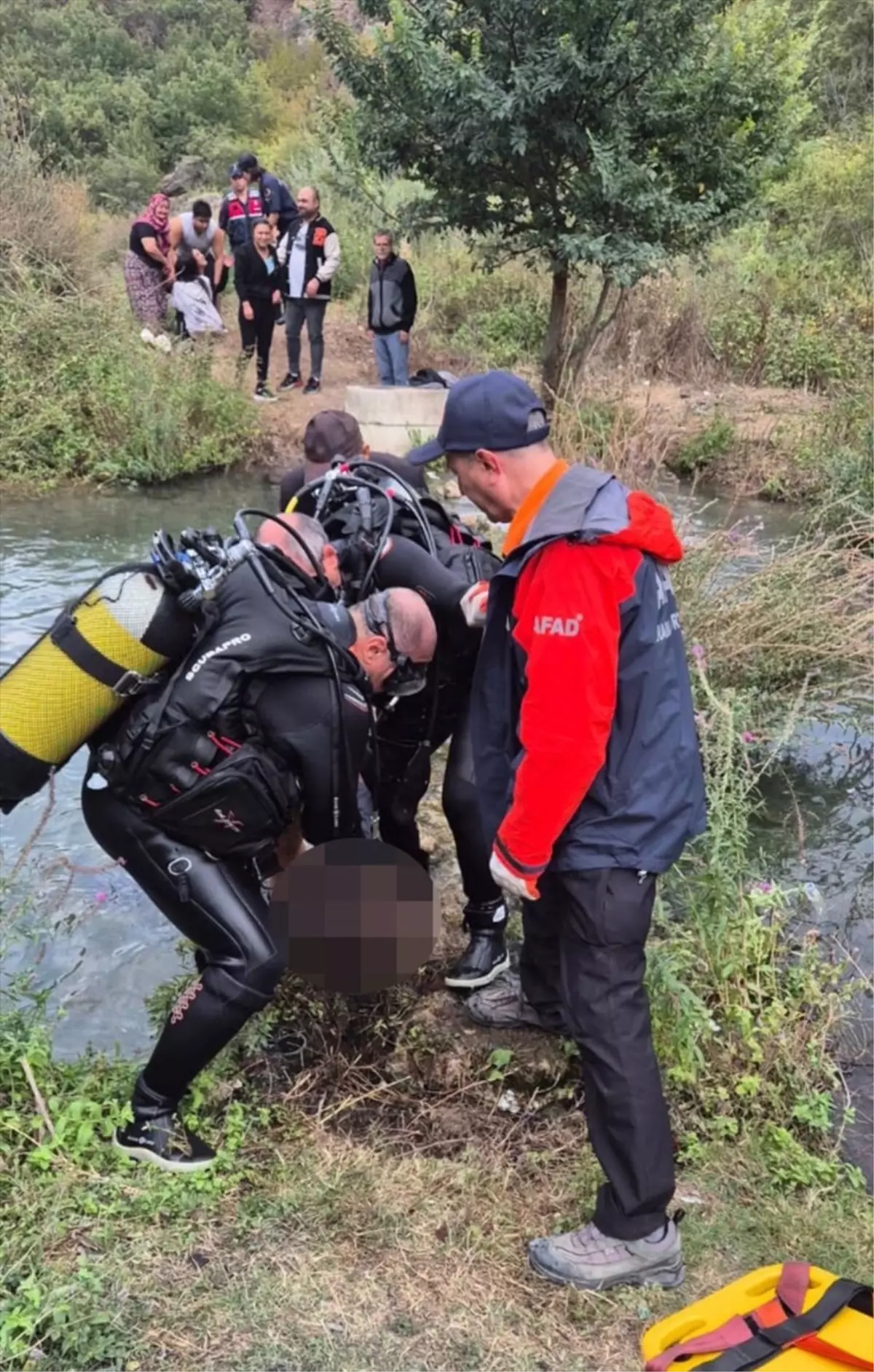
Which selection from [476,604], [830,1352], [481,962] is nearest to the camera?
[830,1352]

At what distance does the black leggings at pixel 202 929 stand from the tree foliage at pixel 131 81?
71.5ft

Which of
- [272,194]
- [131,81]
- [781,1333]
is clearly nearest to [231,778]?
→ [781,1333]

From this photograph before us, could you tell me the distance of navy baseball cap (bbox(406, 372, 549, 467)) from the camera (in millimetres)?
2463

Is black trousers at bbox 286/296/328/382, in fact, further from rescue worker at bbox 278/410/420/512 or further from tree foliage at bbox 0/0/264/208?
tree foliage at bbox 0/0/264/208

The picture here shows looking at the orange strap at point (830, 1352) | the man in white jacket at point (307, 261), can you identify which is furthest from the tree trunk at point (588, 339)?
the orange strap at point (830, 1352)

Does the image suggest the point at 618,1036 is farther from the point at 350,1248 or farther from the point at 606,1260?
the point at 350,1248

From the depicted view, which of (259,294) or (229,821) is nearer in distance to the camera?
(229,821)

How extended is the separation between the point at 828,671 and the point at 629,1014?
355cm

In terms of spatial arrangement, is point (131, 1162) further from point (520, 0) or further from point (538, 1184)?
point (520, 0)

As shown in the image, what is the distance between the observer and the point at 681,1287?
265cm

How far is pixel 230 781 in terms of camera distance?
2635 mm

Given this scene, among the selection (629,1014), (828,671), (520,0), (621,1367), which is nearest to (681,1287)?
(621,1367)

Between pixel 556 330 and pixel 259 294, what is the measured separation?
3.12m

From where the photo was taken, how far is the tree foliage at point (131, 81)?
26.2 m
